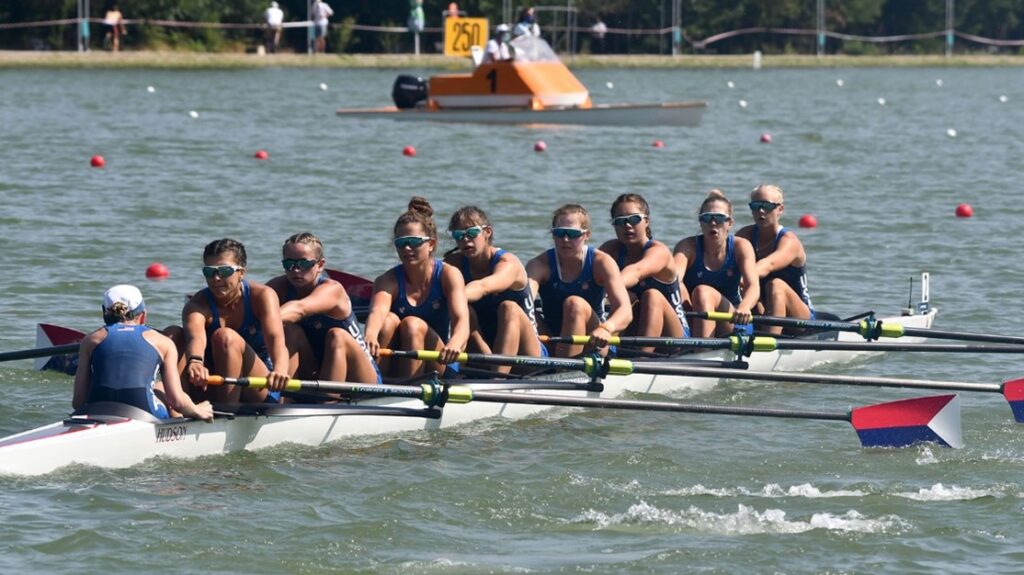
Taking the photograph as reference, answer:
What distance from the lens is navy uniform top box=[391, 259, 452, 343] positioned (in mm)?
9797

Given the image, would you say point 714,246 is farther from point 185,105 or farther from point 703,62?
point 703,62

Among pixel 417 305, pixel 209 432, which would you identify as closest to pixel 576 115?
pixel 417 305

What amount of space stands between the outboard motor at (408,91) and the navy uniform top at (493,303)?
68.6 ft

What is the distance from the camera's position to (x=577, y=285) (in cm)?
1055

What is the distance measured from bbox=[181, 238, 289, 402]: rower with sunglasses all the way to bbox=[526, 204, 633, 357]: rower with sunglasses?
198cm

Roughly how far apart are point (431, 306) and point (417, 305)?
0.08m

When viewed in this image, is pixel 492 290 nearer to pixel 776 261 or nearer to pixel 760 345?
pixel 760 345

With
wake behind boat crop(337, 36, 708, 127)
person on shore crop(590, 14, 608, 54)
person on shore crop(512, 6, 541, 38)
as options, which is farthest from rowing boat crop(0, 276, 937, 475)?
person on shore crop(590, 14, 608, 54)

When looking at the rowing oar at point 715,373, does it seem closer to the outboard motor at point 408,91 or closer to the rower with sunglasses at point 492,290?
the rower with sunglasses at point 492,290

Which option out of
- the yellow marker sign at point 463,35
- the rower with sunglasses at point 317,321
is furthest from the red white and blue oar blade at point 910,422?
the yellow marker sign at point 463,35

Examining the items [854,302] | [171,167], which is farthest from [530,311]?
[171,167]

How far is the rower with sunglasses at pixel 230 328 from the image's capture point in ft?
28.4

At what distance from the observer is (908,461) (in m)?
9.39

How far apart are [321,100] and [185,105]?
3.45m
